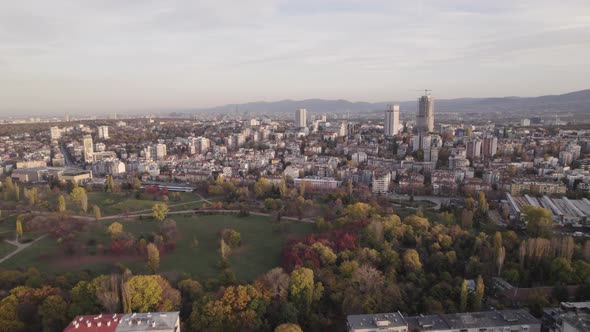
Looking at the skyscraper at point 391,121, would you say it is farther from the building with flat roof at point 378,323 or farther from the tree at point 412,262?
the building with flat roof at point 378,323

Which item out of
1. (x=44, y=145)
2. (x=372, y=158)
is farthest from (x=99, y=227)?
(x=44, y=145)

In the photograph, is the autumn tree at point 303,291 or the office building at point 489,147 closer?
the autumn tree at point 303,291

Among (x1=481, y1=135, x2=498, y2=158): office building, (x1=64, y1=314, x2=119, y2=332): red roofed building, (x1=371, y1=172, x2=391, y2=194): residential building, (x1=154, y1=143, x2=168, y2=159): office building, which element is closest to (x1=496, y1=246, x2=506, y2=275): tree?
(x1=64, y1=314, x2=119, y2=332): red roofed building

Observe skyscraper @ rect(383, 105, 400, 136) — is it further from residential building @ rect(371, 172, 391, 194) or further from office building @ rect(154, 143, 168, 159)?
office building @ rect(154, 143, 168, 159)

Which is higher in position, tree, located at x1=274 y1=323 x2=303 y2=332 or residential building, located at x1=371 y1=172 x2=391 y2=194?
residential building, located at x1=371 y1=172 x2=391 y2=194

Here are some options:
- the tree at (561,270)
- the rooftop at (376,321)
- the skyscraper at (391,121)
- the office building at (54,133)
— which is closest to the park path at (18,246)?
the rooftop at (376,321)

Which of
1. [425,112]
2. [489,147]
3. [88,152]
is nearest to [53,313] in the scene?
[88,152]

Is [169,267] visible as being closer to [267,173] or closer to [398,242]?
[398,242]
